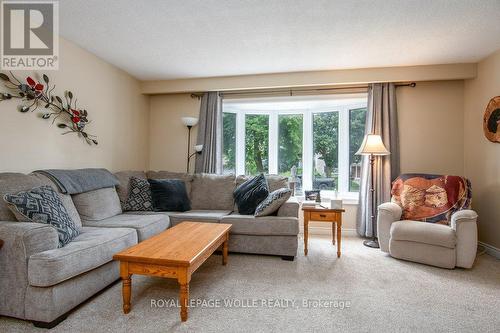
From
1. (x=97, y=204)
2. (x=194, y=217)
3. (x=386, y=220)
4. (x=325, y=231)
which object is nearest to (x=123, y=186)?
(x=97, y=204)

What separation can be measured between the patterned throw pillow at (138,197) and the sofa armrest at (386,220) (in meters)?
2.77

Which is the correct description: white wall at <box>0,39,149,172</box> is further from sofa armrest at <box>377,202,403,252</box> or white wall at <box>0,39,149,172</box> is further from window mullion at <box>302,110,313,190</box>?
sofa armrest at <box>377,202,403,252</box>

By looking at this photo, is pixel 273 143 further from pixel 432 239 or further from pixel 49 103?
pixel 49 103

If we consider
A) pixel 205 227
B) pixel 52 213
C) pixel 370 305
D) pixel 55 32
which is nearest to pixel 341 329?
pixel 370 305

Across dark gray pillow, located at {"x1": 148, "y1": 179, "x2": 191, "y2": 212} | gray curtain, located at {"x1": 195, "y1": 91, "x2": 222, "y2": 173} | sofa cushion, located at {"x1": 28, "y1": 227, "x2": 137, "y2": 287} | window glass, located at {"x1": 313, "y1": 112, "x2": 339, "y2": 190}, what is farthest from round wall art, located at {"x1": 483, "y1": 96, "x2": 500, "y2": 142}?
sofa cushion, located at {"x1": 28, "y1": 227, "x2": 137, "y2": 287}

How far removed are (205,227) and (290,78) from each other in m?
2.45

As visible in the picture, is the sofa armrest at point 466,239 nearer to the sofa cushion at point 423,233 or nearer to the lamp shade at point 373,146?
the sofa cushion at point 423,233

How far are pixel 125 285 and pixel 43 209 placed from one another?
0.85 m

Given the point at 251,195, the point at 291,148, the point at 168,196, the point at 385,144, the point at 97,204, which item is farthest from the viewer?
the point at 291,148

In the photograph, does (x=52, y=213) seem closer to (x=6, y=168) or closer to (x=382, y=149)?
(x=6, y=168)

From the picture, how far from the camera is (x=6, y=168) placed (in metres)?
A: 2.22

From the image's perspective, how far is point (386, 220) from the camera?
2.90 m

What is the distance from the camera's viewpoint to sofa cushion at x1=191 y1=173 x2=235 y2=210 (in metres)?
3.46

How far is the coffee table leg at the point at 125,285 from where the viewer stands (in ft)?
5.58
